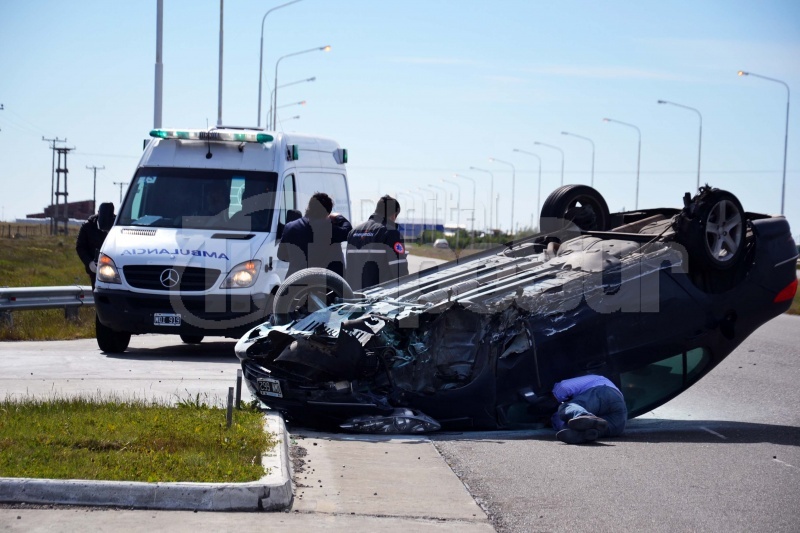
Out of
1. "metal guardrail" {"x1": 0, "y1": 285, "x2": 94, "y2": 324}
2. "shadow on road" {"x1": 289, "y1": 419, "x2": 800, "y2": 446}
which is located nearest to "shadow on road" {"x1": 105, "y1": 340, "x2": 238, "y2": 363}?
"metal guardrail" {"x1": 0, "y1": 285, "x2": 94, "y2": 324}

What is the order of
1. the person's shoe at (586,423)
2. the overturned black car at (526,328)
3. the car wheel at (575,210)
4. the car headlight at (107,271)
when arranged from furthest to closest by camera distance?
the car headlight at (107,271) < the car wheel at (575,210) < the overturned black car at (526,328) < the person's shoe at (586,423)

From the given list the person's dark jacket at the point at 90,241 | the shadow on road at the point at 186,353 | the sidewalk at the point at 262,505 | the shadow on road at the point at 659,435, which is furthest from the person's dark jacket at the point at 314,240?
the sidewalk at the point at 262,505

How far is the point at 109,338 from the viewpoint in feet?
46.8

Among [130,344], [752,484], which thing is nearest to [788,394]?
[752,484]

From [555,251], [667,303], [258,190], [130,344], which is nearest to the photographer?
[667,303]

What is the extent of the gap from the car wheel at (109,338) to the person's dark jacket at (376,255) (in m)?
4.00

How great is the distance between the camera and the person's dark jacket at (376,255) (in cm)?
1163

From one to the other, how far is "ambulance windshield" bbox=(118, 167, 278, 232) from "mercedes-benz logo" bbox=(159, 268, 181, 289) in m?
0.81

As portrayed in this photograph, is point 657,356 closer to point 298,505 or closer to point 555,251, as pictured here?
point 555,251

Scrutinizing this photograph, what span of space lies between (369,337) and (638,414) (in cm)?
258

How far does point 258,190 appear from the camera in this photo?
14.2 meters

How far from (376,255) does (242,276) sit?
243cm

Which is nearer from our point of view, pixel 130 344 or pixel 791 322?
pixel 130 344

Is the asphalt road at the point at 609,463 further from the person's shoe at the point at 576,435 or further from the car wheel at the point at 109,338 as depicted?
the car wheel at the point at 109,338
